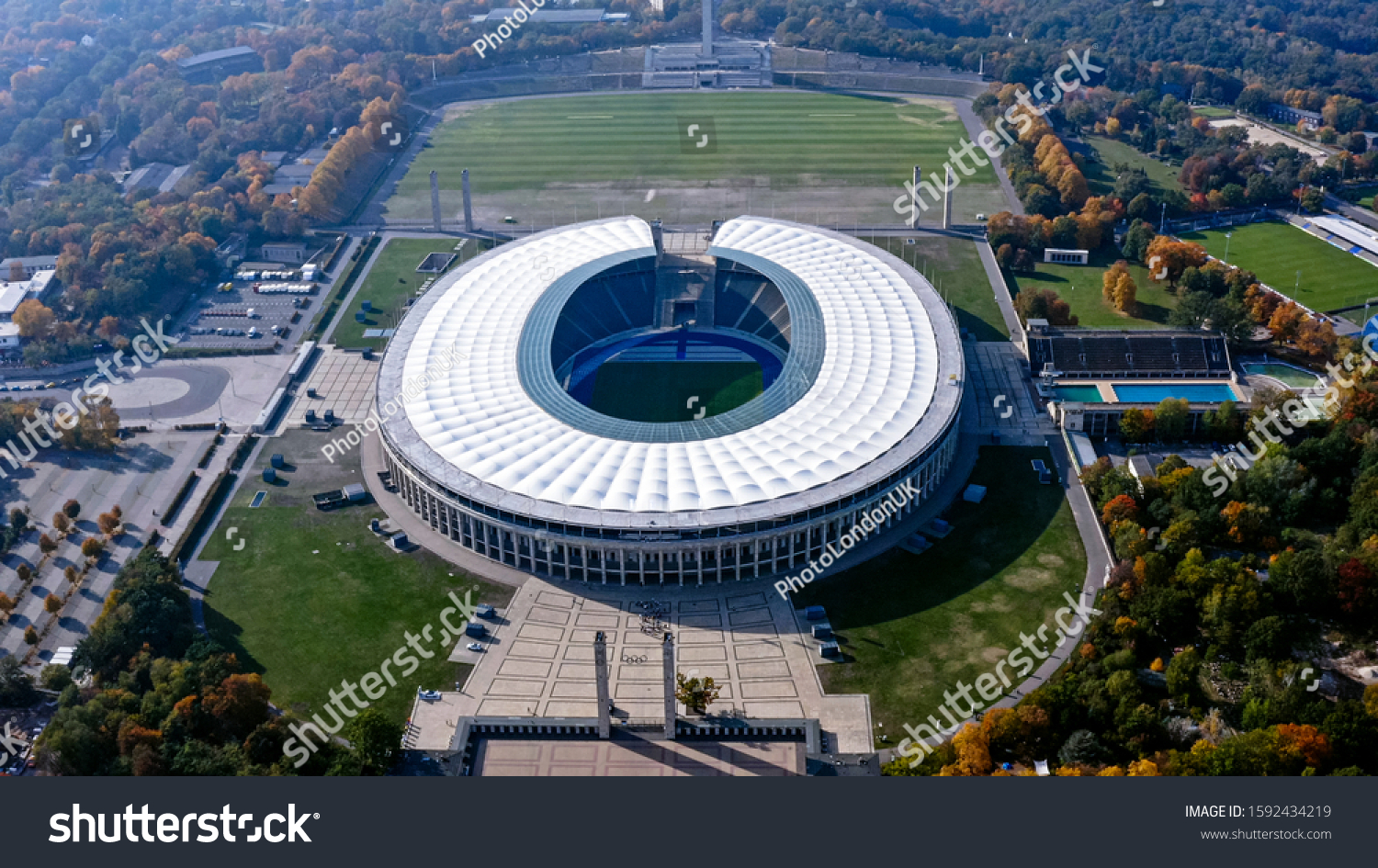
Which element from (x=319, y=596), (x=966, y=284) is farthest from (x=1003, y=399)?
(x=319, y=596)

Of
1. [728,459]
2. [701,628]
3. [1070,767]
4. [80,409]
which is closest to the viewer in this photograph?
[1070,767]

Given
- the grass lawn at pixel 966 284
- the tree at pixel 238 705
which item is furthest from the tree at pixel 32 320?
the grass lawn at pixel 966 284

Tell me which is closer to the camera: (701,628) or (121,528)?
(701,628)

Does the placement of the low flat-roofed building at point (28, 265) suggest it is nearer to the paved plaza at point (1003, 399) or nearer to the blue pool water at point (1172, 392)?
the paved plaza at point (1003, 399)

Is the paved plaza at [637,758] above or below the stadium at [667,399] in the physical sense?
below

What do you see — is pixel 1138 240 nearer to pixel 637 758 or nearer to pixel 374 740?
pixel 637 758

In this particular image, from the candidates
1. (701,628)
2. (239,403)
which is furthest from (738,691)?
(239,403)

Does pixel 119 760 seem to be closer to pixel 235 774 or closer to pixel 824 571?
pixel 235 774

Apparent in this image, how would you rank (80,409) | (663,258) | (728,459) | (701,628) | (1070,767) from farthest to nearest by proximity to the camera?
(663,258)
(80,409)
(728,459)
(701,628)
(1070,767)
